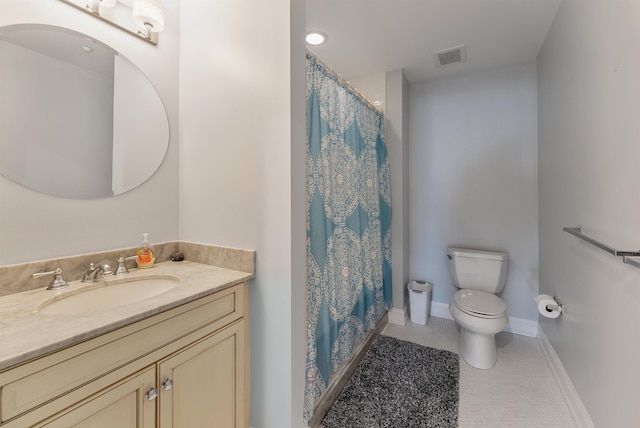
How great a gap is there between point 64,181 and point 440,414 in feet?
7.08

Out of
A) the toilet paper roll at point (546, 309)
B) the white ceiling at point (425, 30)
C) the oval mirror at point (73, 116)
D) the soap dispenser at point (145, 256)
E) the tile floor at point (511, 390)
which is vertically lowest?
Result: the tile floor at point (511, 390)

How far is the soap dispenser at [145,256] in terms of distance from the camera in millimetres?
1270

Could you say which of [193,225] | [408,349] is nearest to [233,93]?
[193,225]

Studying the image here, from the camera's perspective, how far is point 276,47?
1141mm

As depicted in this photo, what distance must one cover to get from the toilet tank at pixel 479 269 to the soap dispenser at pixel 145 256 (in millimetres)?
2292

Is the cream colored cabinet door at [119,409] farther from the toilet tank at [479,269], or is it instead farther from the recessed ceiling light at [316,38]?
the toilet tank at [479,269]

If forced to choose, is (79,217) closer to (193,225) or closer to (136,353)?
(193,225)

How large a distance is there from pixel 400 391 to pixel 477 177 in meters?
1.92

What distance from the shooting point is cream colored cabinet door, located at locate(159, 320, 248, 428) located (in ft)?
2.95

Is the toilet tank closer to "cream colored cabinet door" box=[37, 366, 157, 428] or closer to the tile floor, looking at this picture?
the tile floor

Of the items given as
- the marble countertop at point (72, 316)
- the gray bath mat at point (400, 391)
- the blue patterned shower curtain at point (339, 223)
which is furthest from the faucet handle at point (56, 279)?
the gray bath mat at point (400, 391)

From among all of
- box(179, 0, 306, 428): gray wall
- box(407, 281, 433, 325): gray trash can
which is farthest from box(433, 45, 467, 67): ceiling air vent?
box(407, 281, 433, 325): gray trash can

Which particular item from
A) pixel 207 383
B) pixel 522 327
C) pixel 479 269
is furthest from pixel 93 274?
pixel 522 327

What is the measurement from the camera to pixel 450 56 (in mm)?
2199
